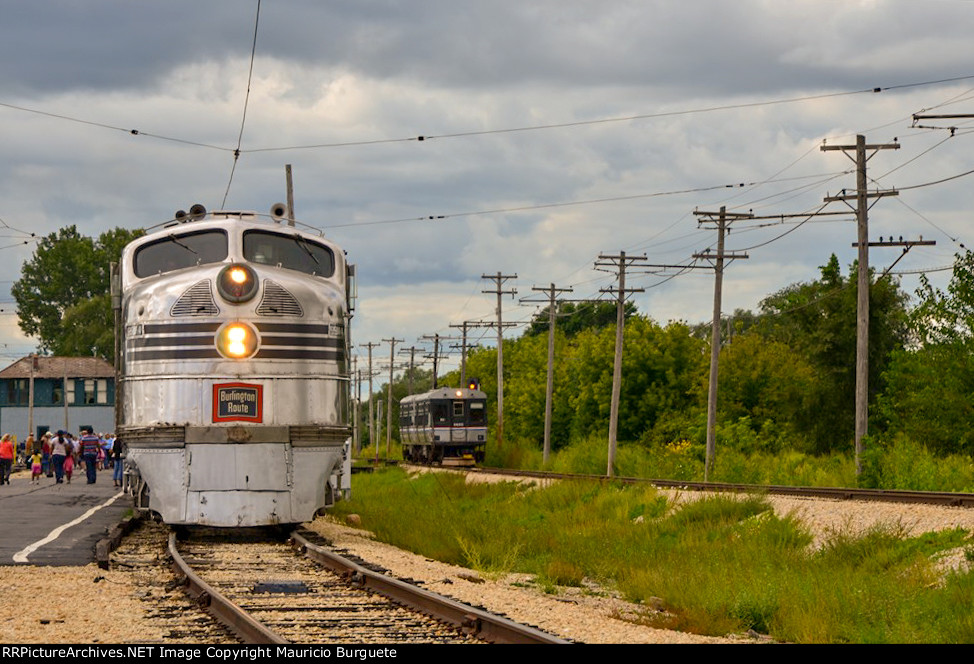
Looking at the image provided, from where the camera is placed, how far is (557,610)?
1277cm

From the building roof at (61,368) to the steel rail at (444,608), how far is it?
8968 cm

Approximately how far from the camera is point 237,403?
18016 millimetres

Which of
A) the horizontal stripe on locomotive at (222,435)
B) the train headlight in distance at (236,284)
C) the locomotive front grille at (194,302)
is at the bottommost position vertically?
the horizontal stripe on locomotive at (222,435)

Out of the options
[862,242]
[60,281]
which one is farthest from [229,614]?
[60,281]

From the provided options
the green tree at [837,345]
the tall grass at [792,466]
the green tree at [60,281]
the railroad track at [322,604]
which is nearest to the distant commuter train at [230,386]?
the railroad track at [322,604]

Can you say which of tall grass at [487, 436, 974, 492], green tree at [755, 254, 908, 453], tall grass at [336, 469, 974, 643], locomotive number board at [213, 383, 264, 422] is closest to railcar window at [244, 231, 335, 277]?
locomotive number board at [213, 383, 264, 422]

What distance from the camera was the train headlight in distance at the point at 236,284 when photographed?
1811 centimetres

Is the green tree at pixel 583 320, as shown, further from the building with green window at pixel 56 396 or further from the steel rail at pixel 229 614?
the steel rail at pixel 229 614

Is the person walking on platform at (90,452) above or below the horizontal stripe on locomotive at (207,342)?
below

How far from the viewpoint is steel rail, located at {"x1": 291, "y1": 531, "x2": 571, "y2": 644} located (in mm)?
10117

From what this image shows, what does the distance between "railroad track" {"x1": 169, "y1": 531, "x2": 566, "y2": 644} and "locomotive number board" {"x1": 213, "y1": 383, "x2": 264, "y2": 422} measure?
188 centimetres

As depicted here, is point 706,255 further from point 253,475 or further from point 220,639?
point 220,639

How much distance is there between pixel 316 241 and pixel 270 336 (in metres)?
2.22
